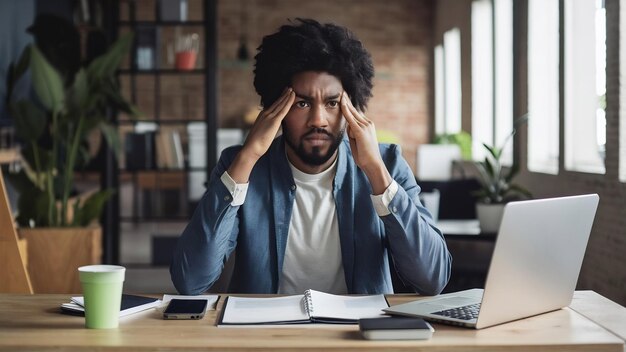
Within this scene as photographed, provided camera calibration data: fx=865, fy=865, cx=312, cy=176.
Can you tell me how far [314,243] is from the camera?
2217 millimetres

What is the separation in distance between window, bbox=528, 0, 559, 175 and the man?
15.3 feet

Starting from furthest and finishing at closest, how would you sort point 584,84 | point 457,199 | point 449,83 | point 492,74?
point 449,83 < point 492,74 < point 457,199 < point 584,84

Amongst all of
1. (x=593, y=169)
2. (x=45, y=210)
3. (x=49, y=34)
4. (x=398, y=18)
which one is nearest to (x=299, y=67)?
(x=45, y=210)

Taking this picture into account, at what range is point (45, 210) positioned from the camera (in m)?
4.93

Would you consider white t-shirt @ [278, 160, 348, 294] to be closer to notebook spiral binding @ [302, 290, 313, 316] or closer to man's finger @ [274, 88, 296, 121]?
man's finger @ [274, 88, 296, 121]

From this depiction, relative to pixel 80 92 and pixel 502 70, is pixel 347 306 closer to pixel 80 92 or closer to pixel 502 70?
pixel 80 92

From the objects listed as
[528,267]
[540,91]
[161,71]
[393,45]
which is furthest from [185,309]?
[393,45]

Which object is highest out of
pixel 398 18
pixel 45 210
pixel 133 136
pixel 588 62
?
pixel 398 18

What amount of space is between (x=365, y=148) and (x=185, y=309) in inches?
24.5

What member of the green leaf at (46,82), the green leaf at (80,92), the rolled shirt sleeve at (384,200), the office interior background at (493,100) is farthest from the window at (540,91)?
the rolled shirt sleeve at (384,200)

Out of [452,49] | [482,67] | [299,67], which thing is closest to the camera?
[299,67]

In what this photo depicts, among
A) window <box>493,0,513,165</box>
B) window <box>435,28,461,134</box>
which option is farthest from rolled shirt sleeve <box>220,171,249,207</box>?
window <box>435,28,461,134</box>

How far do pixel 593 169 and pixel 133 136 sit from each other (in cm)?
332

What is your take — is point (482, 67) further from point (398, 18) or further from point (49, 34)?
point (49, 34)
